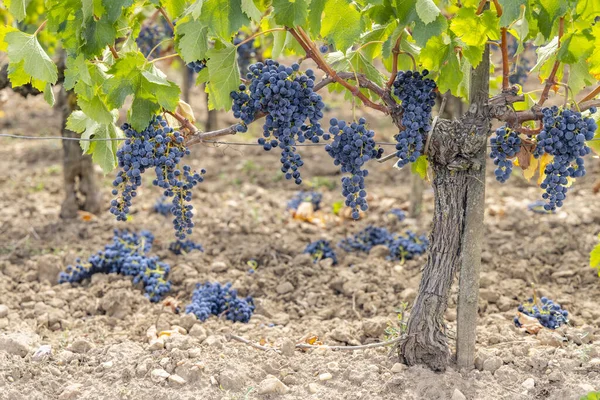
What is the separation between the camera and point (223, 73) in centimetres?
309

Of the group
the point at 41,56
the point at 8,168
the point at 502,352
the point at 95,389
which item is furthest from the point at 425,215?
the point at 8,168

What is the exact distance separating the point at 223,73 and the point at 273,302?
6.80 ft

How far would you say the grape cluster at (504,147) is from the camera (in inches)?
129

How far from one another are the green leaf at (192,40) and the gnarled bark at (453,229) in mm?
1099

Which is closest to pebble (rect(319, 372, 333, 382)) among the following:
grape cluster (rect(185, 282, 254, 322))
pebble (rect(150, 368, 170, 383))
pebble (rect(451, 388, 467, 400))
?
pebble (rect(451, 388, 467, 400))

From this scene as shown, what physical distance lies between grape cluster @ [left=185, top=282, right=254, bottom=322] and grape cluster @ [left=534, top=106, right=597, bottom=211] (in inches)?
81.6

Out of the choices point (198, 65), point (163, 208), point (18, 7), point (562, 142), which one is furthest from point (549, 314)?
point (163, 208)

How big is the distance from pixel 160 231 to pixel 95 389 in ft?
8.65

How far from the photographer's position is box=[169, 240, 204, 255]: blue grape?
5527 millimetres

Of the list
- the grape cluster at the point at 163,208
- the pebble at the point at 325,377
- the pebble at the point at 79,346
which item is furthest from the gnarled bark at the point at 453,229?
the grape cluster at the point at 163,208

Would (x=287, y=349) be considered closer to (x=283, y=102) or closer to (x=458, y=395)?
(x=458, y=395)

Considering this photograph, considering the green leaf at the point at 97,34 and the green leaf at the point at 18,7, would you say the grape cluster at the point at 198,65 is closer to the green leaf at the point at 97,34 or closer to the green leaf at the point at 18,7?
the green leaf at the point at 97,34

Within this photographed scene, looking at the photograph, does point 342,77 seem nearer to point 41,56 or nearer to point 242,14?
point 242,14

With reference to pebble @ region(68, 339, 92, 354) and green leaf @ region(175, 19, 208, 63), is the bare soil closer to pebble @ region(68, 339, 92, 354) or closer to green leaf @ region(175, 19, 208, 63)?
pebble @ region(68, 339, 92, 354)
